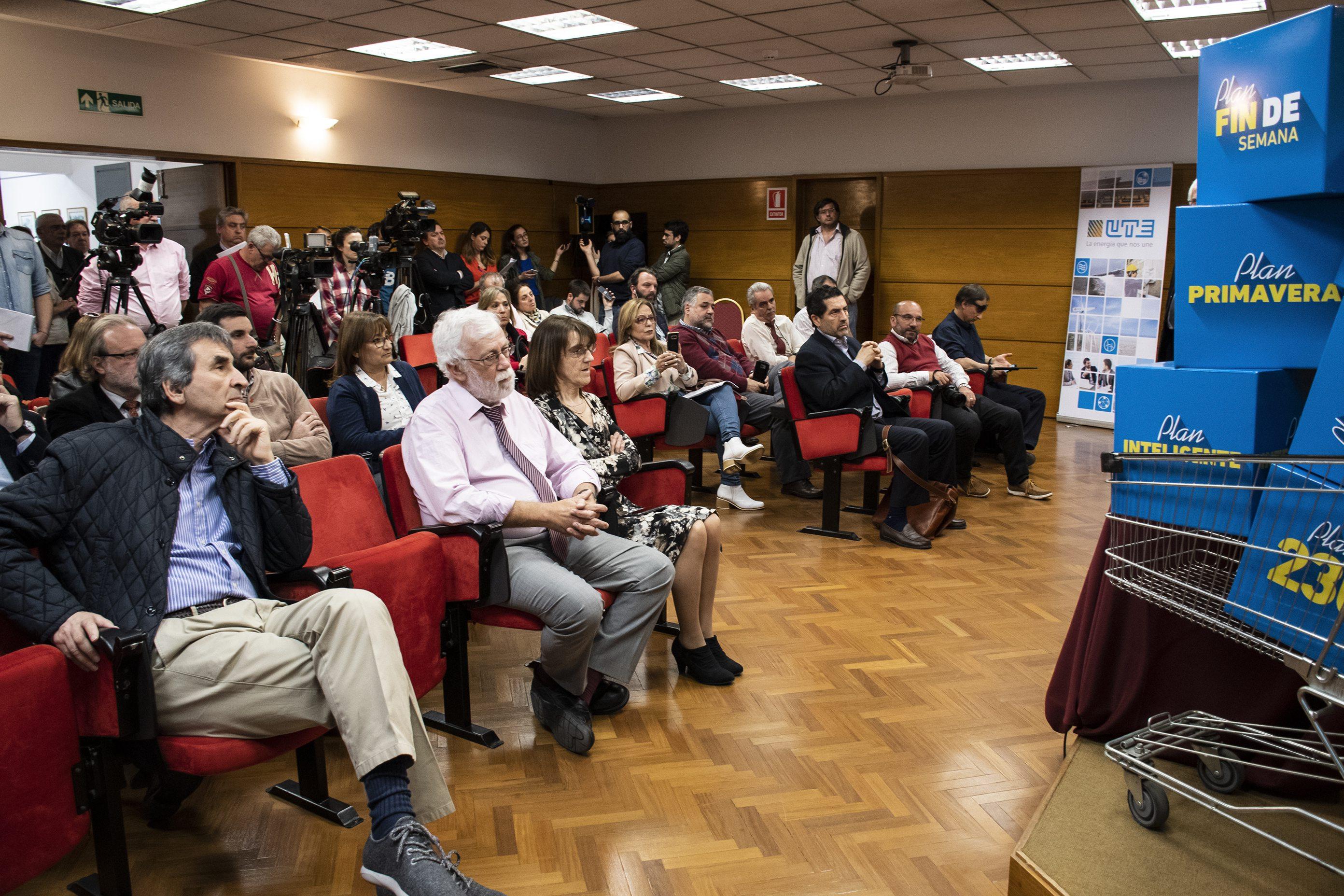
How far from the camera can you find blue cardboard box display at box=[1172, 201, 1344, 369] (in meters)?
1.81

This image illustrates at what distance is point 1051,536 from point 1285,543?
338cm

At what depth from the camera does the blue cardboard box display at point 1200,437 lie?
1.81m

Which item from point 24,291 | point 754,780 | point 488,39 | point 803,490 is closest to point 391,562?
point 754,780

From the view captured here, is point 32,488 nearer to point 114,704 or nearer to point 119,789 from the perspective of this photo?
point 114,704

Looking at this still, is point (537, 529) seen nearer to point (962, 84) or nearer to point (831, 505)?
point (831, 505)

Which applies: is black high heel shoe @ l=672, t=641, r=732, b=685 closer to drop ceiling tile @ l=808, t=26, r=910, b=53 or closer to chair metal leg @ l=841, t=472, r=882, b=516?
chair metal leg @ l=841, t=472, r=882, b=516

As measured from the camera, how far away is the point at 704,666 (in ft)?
10.3

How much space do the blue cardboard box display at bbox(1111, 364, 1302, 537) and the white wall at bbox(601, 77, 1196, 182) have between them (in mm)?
7695

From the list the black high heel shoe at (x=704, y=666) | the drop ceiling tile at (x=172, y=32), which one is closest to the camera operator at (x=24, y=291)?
the drop ceiling tile at (x=172, y=32)

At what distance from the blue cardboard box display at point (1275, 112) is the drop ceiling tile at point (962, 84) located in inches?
270

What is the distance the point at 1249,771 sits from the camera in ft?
7.20

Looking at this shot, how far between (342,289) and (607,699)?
14.2 feet

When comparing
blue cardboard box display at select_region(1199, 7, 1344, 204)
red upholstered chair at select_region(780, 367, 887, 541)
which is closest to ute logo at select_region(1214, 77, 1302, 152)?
blue cardboard box display at select_region(1199, 7, 1344, 204)

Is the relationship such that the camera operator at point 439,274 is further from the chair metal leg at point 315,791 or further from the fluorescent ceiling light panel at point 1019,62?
the chair metal leg at point 315,791
